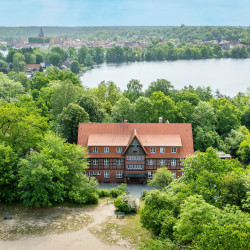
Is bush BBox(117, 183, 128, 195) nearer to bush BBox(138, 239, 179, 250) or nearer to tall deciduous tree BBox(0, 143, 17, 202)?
tall deciduous tree BBox(0, 143, 17, 202)

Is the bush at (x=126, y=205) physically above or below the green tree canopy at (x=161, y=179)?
below

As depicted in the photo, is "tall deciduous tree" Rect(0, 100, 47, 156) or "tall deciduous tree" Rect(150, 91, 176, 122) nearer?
"tall deciduous tree" Rect(0, 100, 47, 156)

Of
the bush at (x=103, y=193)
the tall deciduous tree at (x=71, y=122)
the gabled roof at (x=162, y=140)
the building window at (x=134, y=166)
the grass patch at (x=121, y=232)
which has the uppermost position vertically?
the tall deciduous tree at (x=71, y=122)

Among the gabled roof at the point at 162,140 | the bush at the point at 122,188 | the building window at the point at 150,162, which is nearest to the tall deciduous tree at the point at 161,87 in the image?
the gabled roof at the point at 162,140

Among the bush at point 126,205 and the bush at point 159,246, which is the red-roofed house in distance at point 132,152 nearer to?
the bush at point 126,205

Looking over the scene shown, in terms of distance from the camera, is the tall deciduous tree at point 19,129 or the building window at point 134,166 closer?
the tall deciduous tree at point 19,129

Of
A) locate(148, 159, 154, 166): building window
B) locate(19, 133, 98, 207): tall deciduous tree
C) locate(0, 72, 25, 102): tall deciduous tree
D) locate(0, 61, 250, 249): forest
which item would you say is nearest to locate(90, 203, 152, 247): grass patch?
locate(0, 61, 250, 249): forest
